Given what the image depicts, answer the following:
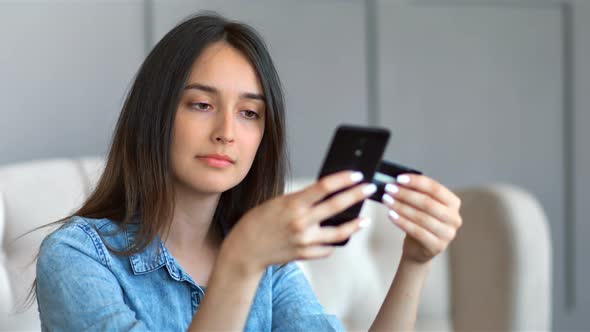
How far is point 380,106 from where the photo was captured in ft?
7.00

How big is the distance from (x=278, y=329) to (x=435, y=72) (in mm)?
1254

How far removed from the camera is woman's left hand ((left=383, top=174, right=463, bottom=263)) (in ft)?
2.86

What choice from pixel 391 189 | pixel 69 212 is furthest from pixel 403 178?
pixel 69 212

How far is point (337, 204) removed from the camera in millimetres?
723

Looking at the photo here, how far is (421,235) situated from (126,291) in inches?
15.1

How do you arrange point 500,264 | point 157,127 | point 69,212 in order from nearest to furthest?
1. point 157,127
2. point 69,212
3. point 500,264

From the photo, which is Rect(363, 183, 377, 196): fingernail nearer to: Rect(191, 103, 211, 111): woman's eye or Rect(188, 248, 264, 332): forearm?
Rect(188, 248, 264, 332): forearm

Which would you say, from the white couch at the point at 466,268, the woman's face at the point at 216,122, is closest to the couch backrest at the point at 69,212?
the white couch at the point at 466,268

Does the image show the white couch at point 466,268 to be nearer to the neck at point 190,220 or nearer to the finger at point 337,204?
the neck at point 190,220

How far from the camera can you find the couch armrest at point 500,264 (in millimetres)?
1695

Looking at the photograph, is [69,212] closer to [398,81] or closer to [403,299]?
[403,299]

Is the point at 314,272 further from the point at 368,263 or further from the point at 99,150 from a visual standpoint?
the point at 99,150

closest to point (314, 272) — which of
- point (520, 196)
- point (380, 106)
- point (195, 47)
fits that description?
point (520, 196)

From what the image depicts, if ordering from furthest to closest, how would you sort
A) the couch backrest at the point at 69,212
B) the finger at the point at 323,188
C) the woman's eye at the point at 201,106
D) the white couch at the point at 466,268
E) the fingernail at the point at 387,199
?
the white couch at the point at 466,268, the couch backrest at the point at 69,212, the woman's eye at the point at 201,106, the fingernail at the point at 387,199, the finger at the point at 323,188
